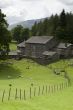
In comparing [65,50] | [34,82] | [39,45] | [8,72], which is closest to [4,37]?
[8,72]

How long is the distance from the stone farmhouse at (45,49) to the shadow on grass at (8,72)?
54.2ft

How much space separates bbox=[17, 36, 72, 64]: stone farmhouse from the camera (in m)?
101

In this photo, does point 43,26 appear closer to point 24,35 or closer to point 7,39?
point 24,35

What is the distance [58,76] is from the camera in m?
77.9

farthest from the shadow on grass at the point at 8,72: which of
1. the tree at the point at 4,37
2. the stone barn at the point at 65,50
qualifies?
the stone barn at the point at 65,50

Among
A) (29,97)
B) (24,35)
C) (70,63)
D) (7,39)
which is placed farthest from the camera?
(24,35)

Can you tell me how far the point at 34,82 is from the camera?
66750 mm

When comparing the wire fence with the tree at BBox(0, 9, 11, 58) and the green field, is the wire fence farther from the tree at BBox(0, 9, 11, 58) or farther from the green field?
the tree at BBox(0, 9, 11, 58)

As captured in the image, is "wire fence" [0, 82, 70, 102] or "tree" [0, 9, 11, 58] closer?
"wire fence" [0, 82, 70, 102]

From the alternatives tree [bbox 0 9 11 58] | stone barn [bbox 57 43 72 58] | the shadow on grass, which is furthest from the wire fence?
stone barn [bbox 57 43 72 58]

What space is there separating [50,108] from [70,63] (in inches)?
2160

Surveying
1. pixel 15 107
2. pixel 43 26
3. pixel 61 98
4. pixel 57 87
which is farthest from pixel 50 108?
pixel 43 26

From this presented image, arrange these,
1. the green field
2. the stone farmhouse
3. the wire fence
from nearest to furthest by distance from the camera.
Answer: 1. the green field
2. the wire fence
3. the stone farmhouse

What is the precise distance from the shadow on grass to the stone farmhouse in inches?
651
